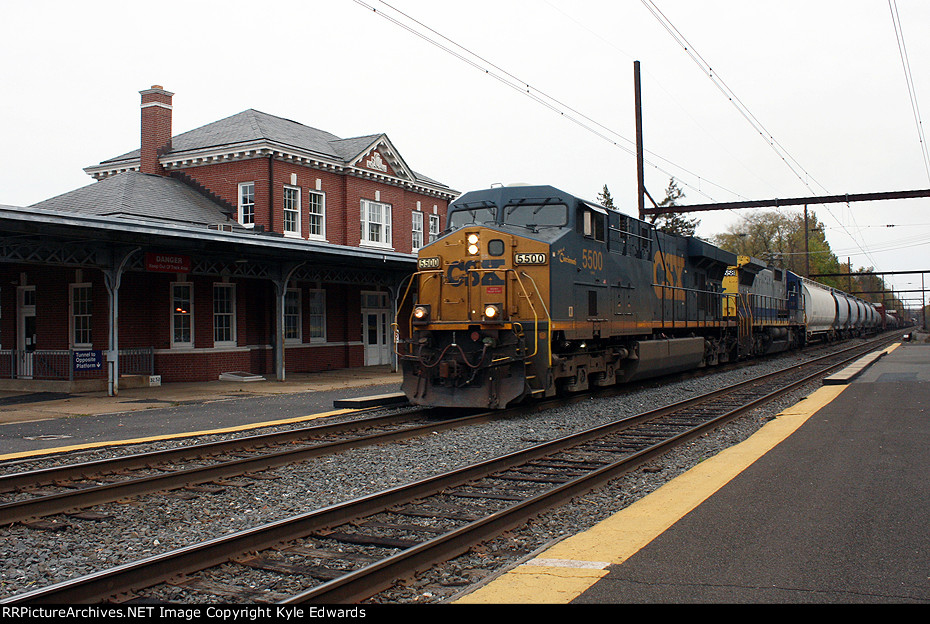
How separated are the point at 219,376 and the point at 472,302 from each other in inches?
474

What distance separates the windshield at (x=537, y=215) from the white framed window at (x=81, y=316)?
43.4 ft

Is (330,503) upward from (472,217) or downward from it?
downward

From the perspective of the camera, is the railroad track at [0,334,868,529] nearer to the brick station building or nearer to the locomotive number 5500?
the locomotive number 5500

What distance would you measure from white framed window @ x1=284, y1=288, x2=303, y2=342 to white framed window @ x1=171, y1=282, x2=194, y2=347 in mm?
3427

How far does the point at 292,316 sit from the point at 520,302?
1379 cm

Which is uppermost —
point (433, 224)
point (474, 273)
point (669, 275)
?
point (433, 224)

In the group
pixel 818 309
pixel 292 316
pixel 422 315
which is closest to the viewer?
pixel 422 315

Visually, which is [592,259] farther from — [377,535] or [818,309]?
[818,309]

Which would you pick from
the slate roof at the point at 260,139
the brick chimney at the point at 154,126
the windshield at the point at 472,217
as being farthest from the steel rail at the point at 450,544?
the brick chimney at the point at 154,126

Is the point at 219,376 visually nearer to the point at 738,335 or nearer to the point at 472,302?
the point at 472,302

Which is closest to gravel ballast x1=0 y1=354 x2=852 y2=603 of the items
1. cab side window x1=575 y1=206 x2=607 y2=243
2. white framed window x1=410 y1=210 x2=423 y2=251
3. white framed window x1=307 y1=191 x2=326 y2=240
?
cab side window x1=575 y1=206 x2=607 y2=243

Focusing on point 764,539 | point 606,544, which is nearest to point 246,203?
point 606,544

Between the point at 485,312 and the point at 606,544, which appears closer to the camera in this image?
the point at 606,544

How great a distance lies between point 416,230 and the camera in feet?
108
